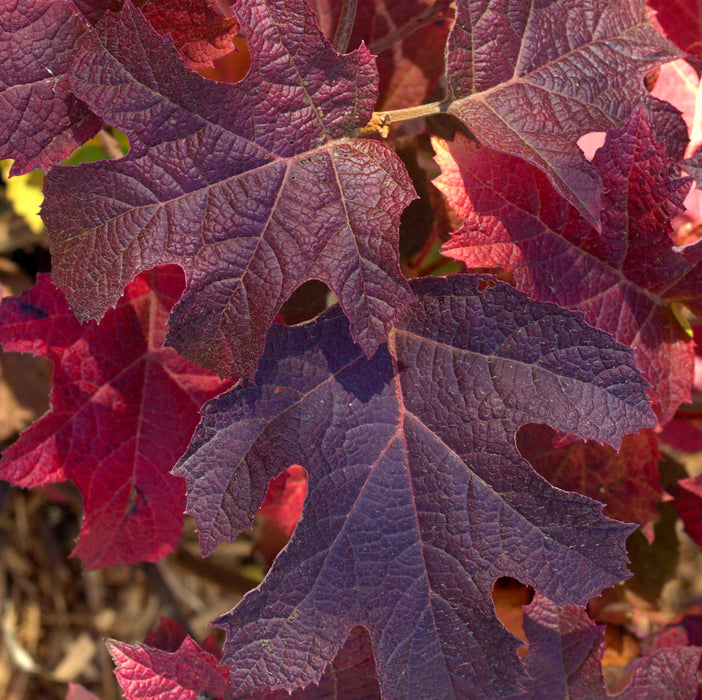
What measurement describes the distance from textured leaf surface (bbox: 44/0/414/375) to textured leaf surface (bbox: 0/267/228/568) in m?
0.24

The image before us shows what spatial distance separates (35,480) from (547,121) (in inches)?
31.9

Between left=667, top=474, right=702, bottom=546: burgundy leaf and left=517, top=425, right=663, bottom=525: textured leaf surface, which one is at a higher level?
left=517, top=425, right=663, bottom=525: textured leaf surface

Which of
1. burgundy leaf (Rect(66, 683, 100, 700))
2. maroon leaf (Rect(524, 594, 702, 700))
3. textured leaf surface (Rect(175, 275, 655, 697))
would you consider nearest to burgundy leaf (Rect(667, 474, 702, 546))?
maroon leaf (Rect(524, 594, 702, 700))

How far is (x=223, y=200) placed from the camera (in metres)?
0.76

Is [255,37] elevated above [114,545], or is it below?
above

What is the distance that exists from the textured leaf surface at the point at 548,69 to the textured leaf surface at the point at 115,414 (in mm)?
496

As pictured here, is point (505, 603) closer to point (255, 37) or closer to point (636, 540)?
point (636, 540)

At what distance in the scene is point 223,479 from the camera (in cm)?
78

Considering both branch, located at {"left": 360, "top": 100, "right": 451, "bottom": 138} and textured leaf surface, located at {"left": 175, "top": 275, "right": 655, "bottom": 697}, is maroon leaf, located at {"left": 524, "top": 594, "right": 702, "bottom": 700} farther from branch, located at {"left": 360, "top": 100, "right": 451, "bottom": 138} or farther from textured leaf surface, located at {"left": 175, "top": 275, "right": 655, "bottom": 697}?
branch, located at {"left": 360, "top": 100, "right": 451, "bottom": 138}

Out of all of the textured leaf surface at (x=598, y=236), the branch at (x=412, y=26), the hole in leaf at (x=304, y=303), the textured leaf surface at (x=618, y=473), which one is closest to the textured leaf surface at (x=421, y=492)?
the textured leaf surface at (x=598, y=236)

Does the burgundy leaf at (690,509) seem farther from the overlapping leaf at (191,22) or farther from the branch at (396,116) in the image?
the overlapping leaf at (191,22)

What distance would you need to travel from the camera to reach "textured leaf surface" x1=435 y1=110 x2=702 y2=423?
84cm

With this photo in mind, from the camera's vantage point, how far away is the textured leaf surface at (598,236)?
2.75 feet

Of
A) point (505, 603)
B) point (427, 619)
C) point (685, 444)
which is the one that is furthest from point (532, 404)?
point (685, 444)
